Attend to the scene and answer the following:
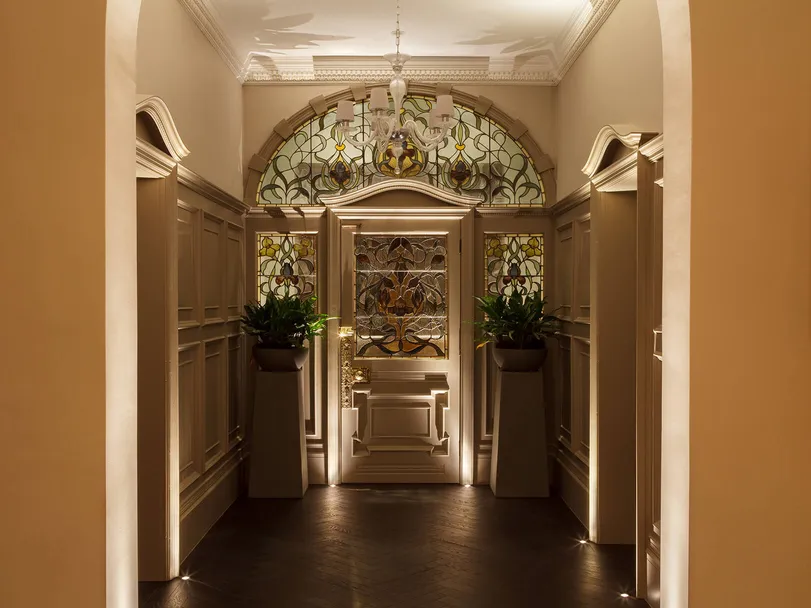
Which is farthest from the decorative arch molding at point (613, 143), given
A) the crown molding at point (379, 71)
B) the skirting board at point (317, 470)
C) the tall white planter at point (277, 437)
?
the skirting board at point (317, 470)

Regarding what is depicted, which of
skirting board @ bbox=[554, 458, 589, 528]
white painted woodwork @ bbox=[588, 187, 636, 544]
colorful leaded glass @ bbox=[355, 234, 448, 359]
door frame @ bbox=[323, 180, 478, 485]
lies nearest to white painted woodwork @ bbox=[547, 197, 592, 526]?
skirting board @ bbox=[554, 458, 589, 528]

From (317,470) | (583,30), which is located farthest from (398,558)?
(583,30)

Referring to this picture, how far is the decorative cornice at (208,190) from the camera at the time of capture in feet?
13.3

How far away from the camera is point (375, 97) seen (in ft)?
13.5

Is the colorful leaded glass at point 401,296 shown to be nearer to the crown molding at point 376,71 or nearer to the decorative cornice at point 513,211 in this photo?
the decorative cornice at point 513,211

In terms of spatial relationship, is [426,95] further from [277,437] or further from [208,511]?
[208,511]

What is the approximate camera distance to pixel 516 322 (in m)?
5.32

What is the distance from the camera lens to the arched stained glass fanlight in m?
5.93

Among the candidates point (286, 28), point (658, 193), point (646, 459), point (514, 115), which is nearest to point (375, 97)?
point (286, 28)

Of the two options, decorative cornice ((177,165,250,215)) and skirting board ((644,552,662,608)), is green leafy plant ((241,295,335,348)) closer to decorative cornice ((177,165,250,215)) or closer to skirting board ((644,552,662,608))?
decorative cornice ((177,165,250,215))

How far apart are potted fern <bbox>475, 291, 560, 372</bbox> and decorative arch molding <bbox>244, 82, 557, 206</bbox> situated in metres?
1.10
